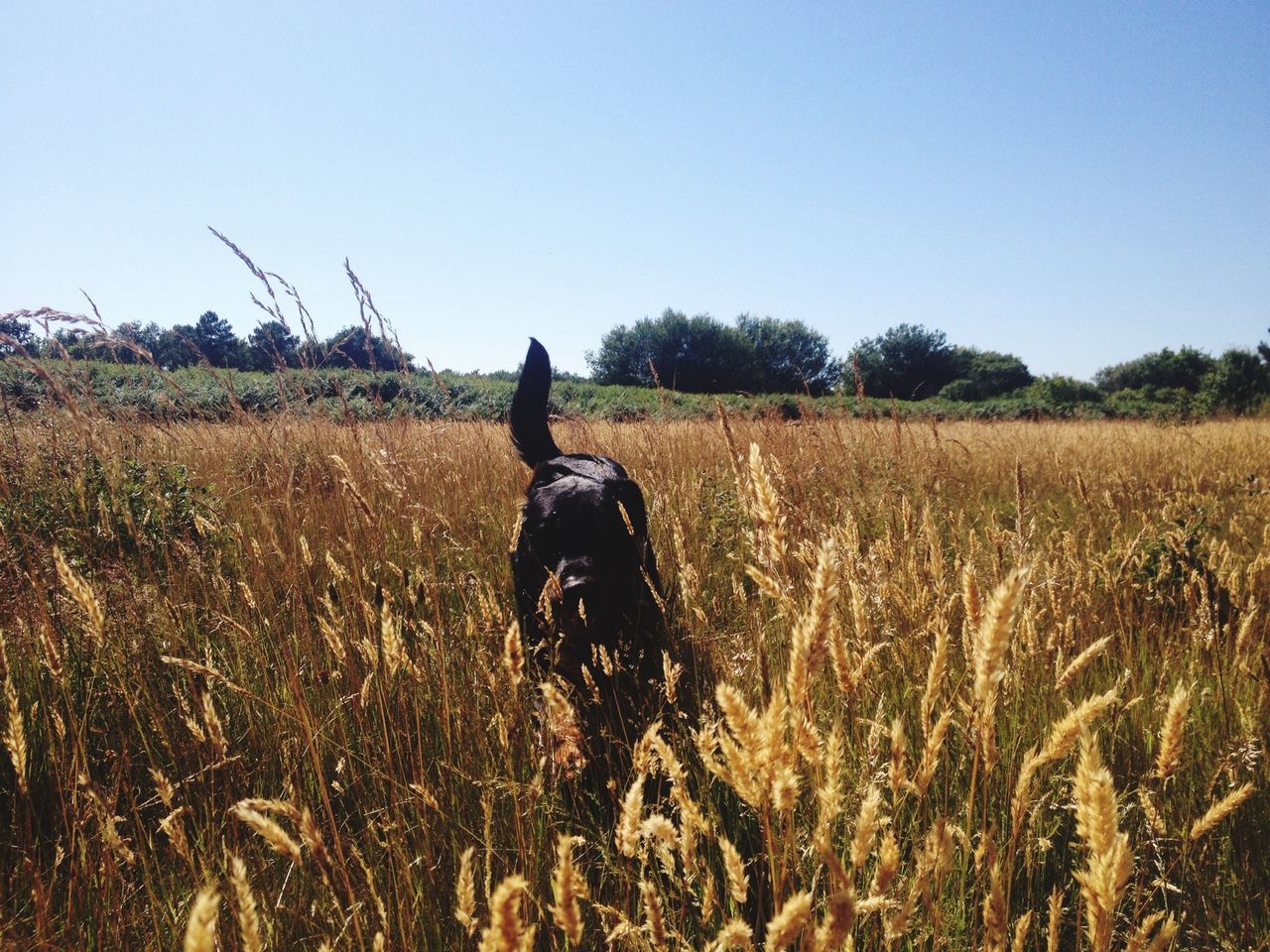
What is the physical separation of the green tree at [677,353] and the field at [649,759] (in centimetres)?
3844

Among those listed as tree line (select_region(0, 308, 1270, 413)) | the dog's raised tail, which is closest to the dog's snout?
the dog's raised tail

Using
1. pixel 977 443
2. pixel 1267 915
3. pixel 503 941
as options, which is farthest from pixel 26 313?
pixel 977 443

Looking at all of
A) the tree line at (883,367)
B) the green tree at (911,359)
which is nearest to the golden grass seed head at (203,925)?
the tree line at (883,367)

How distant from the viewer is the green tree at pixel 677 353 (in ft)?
135

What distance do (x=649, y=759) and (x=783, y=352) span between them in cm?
4942

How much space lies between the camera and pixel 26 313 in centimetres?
264

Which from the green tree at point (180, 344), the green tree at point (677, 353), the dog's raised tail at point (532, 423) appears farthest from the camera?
the green tree at point (677, 353)

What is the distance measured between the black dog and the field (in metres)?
0.15

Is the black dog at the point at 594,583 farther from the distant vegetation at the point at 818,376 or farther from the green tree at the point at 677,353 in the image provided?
the green tree at the point at 677,353

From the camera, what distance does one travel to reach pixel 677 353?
41594 millimetres

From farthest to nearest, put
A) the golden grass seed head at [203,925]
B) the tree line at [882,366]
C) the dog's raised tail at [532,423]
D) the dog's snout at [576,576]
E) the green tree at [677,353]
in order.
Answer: the green tree at [677,353] < the tree line at [882,366] < the dog's raised tail at [532,423] < the dog's snout at [576,576] < the golden grass seed head at [203,925]

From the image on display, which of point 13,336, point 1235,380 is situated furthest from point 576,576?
point 1235,380

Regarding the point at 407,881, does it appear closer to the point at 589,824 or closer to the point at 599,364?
the point at 589,824

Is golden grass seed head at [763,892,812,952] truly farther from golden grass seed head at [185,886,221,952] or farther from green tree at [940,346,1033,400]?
green tree at [940,346,1033,400]
